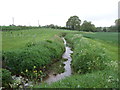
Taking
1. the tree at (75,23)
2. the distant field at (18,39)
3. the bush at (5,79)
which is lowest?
the bush at (5,79)

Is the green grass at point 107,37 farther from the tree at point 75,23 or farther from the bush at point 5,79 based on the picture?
the tree at point 75,23

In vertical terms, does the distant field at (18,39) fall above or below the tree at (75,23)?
below

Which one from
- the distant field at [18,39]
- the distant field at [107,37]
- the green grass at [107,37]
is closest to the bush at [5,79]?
the distant field at [18,39]

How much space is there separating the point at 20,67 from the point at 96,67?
15.6ft

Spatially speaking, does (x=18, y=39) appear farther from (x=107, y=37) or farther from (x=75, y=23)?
(x=75, y=23)

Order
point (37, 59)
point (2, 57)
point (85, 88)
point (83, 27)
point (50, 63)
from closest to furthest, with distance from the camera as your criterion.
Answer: point (85, 88), point (2, 57), point (37, 59), point (50, 63), point (83, 27)

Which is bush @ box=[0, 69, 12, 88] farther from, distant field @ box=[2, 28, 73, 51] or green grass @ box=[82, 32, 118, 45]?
green grass @ box=[82, 32, 118, 45]

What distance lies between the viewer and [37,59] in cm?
1048

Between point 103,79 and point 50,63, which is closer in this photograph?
point 103,79

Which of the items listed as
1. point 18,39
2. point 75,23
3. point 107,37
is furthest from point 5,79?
point 75,23

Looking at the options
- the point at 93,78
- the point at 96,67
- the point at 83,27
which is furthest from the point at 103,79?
the point at 83,27

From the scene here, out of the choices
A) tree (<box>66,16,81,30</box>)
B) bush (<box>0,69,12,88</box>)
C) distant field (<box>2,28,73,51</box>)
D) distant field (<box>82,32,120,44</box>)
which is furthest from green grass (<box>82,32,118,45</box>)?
tree (<box>66,16,81,30</box>)

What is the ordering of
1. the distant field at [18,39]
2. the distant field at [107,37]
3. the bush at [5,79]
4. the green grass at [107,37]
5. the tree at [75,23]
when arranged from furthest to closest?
the tree at [75,23], the distant field at [107,37], the green grass at [107,37], the distant field at [18,39], the bush at [5,79]

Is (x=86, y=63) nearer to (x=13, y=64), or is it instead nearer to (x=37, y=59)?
(x=37, y=59)
